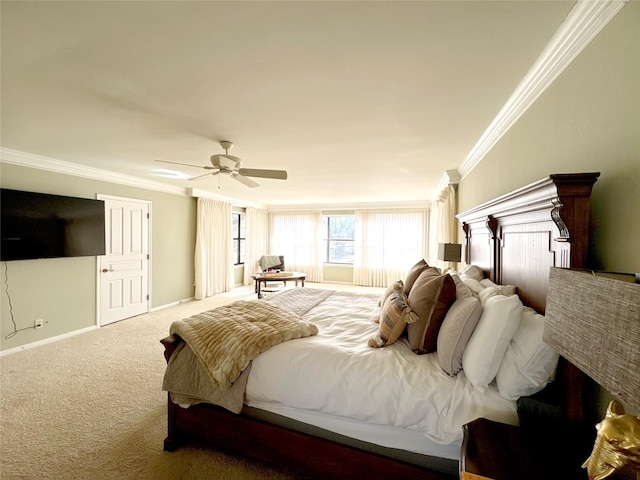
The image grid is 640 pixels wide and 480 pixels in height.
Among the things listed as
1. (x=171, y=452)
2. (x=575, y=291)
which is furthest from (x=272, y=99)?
(x=171, y=452)

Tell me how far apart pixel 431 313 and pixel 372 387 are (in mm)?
567

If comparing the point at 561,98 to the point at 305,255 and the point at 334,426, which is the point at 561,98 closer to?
the point at 334,426

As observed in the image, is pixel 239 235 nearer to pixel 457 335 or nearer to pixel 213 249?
pixel 213 249

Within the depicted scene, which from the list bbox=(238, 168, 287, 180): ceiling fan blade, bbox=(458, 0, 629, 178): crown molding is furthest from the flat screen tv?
bbox=(458, 0, 629, 178): crown molding

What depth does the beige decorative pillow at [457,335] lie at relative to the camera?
4.60 feet

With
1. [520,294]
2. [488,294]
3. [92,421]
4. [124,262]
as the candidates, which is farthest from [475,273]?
[124,262]

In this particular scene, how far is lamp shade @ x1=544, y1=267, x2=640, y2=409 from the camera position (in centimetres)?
52

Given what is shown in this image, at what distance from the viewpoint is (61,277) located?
11.8ft

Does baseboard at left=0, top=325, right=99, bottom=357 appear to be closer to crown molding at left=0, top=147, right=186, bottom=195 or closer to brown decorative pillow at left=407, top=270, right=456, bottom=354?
crown molding at left=0, top=147, right=186, bottom=195

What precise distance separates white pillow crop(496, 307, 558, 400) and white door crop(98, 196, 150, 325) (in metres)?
5.09

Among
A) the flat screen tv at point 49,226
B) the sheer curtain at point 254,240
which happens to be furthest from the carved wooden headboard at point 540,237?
the sheer curtain at point 254,240

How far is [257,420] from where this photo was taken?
1613 millimetres

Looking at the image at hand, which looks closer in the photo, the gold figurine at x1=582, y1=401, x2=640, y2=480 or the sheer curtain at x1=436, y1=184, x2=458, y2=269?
the gold figurine at x1=582, y1=401, x2=640, y2=480

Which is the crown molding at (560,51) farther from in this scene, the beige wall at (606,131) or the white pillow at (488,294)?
the white pillow at (488,294)
